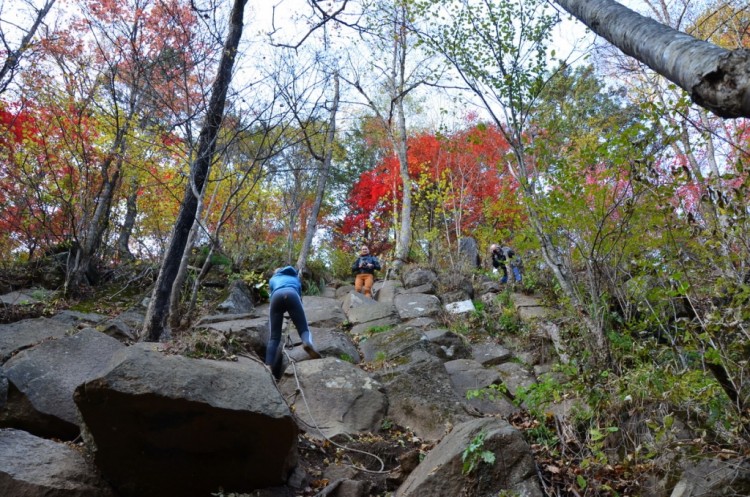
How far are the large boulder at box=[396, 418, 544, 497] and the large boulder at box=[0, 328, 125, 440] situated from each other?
2.95m

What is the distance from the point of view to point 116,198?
12.1m

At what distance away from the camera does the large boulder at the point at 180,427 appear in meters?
3.51

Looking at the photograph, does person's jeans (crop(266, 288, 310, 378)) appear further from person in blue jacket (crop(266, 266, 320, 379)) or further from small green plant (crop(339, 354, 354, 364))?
small green plant (crop(339, 354, 354, 364))

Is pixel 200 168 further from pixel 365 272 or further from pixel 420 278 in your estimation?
pixel 420 278

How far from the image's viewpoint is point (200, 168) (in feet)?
23.9

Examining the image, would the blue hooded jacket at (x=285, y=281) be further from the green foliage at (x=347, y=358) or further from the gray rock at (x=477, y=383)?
the gray rock at (x=477, y=383)

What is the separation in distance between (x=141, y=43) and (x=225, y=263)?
17.9ft

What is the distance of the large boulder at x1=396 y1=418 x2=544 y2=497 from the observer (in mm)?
3250

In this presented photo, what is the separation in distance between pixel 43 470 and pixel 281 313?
3363 millimetres

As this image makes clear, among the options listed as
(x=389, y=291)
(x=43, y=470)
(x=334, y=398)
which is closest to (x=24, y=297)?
(x=43, y=470)

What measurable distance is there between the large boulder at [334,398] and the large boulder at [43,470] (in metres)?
2.18

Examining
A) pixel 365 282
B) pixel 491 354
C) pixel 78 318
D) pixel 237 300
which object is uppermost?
pixel 365 282

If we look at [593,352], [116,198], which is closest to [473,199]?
[116,198]

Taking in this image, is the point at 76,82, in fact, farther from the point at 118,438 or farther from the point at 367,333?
the point at 118,438
